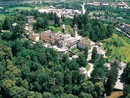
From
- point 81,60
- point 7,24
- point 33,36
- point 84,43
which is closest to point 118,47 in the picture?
point 84,43

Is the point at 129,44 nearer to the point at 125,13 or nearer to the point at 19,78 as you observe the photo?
the point at 19,78

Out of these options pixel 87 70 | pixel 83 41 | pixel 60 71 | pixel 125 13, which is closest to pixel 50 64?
pixel 60 71

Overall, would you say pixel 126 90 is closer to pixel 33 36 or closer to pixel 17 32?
pixel 33 36

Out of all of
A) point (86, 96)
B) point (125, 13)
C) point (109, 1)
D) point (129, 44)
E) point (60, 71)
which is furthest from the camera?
point (109, 1)

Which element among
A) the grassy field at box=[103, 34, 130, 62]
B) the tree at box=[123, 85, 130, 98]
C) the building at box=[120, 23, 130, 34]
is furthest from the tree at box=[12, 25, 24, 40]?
the building at box=[120, 23, 130, 34]

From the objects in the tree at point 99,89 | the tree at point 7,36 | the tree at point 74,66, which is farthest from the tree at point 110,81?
the tree at point 7,36

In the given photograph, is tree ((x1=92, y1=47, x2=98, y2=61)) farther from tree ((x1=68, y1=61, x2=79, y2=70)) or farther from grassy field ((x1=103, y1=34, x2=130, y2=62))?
tree ((x1=68, y1=61, x2=79, y2=70))

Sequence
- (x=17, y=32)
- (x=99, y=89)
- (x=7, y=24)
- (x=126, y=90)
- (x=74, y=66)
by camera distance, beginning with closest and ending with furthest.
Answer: (x=126, y=90), (x=99, y=89), (x=74, y=66), (x=17, y=32), (x=7, y=24)
